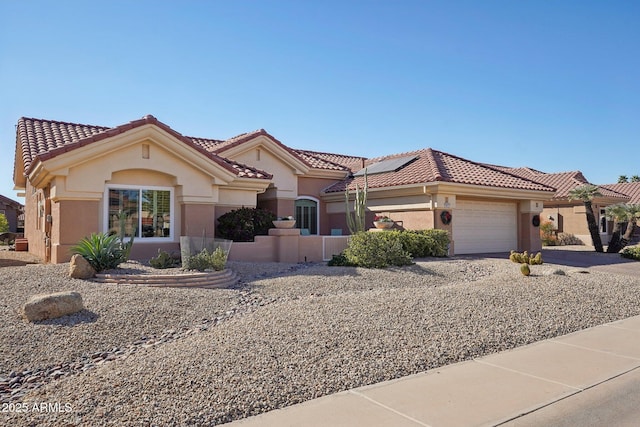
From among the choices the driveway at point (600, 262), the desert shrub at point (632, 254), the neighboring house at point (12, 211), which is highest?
the neighboring house at point (12, 211)

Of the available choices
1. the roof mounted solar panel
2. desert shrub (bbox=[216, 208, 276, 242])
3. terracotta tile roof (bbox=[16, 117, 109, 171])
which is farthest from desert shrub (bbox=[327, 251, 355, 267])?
terracotta tile roof (bbox=[16, 117, 109, 171])

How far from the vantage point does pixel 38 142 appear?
54.5 feet

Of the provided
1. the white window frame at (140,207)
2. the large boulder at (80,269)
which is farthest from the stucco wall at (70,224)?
the large boulder at (80,269)

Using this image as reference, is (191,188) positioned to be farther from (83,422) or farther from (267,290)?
(83,422)

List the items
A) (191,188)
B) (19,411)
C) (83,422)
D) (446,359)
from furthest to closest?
(191,188)
(446,359)
(19,411)
(83,422)

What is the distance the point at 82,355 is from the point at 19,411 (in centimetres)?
185

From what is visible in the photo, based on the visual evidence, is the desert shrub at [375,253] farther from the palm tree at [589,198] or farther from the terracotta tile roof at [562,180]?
the terracotta tile roof at [562,180]

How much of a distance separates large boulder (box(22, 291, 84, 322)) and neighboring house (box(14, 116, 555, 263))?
6.15 meters

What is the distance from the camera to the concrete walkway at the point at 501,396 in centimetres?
497

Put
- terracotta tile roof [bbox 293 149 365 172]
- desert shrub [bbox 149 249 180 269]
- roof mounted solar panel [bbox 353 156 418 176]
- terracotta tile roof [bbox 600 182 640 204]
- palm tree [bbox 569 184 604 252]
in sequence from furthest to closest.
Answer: terracotta tile roof [bbox 600 182 640 204] → terracotta tile roof [bbox 293 149 365 172] → palm tree [bbox 569 184 604 252] → roof mounted solar panel [bbox 353 156 418 176] → desert shrub [bbox 149 249 180 269]

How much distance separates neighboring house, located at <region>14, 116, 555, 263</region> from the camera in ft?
47.4

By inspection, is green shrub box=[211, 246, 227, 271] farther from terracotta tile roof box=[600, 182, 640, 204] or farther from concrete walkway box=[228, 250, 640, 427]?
terracotta tile roof box=[600, 182, 640, 204]

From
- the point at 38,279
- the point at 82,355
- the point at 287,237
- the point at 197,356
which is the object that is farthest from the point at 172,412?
the point at 287,237

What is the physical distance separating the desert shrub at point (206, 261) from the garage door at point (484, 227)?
1128 cm
